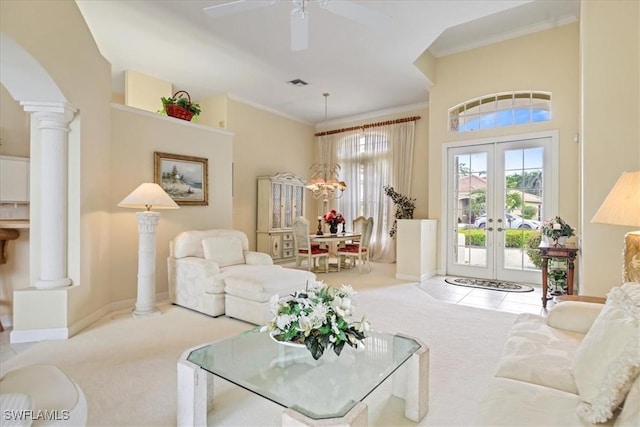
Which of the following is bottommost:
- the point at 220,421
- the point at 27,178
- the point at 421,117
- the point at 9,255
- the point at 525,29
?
the point at 220,421

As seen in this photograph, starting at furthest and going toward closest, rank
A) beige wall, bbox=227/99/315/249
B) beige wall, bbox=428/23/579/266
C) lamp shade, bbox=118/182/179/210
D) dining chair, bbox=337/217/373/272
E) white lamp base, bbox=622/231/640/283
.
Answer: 1. beige wall, bbox=227/99/315/249
2. dining chair, bbox=337/217/373/272
3. beige wall, bbox=428/23/579/266
4. lamp shade, bbox=118/182/179/210
5. white lamp base, bbox=622/231/640/283

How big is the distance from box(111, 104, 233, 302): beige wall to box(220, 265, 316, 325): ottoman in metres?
1.32

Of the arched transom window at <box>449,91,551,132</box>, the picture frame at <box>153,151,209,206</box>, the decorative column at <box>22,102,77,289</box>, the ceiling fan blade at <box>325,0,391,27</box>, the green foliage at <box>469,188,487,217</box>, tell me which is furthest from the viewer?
the green foliage at <box>469,188,487,217</box>

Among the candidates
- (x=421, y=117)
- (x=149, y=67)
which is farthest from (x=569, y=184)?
(x=149, y=67)

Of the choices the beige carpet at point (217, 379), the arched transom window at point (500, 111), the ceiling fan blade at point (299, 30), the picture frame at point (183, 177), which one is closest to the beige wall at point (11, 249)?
the beige carpet at point (217, 379)

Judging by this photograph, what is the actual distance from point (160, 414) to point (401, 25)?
4.45 meters

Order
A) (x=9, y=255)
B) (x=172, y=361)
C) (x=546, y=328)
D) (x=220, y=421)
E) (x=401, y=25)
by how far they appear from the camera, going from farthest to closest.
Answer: (x=401, y=25), (x=9, y=255), (x=172, y=361), (x=546, y=328), (x=220, y=421)

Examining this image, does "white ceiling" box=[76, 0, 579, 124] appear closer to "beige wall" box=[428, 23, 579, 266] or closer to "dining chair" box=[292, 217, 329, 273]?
"beige wall" box=[428, 23, 579, 266]

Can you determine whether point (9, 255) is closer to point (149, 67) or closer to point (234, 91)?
point (149, 67)

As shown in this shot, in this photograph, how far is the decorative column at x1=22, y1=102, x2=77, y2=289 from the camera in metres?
3.03

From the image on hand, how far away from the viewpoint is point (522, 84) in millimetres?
5035

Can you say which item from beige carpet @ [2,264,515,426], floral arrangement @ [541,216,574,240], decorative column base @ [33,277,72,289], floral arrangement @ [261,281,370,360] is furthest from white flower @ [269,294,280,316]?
floral arrangement @ [541,216,574,240]

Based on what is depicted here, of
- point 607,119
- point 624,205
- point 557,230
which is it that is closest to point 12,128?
point 624,205

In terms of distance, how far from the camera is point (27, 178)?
11.7 ft
